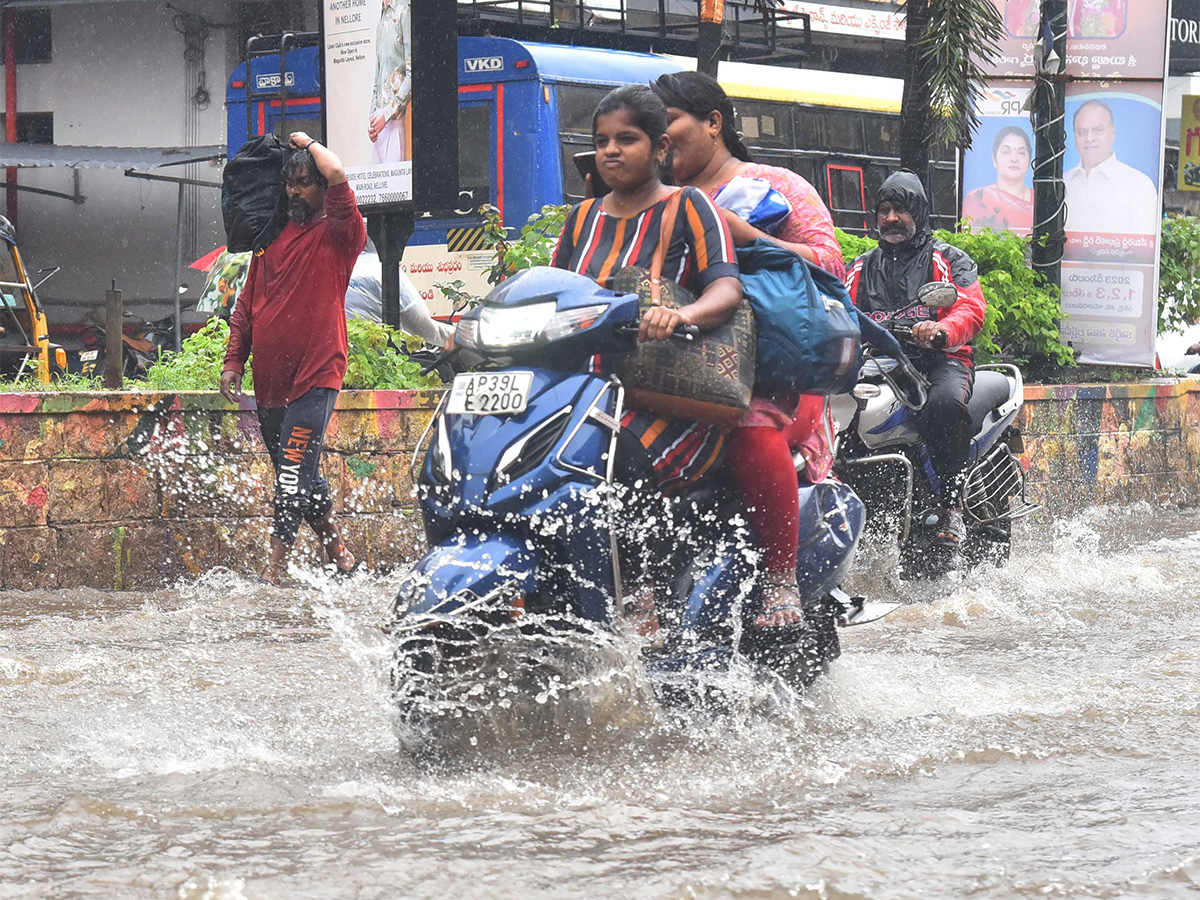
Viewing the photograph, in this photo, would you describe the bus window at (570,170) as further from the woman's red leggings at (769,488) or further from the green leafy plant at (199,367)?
the woman's red leggings at (769,488)

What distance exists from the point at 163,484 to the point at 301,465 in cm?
84

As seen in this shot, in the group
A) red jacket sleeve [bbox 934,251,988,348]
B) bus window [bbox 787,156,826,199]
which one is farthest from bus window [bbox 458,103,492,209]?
red jacket sleeve [bbox 934,251,988,348]

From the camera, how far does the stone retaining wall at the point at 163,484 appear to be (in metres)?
7.02

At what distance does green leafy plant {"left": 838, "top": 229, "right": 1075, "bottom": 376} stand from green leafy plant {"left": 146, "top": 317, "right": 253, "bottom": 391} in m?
4.55

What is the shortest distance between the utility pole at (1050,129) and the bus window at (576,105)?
166 inches

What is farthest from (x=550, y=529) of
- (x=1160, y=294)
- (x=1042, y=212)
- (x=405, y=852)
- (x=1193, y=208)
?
(x=1193, y=208)

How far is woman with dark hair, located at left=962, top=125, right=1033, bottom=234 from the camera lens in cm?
1334

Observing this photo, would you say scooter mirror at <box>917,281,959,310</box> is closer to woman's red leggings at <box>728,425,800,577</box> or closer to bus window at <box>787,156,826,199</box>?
woman's red leggings at <box>728,425,800,577</box>

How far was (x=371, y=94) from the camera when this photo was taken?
954 cm

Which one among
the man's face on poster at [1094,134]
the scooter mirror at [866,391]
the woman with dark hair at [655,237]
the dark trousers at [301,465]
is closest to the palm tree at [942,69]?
the man's face on poster at [1094,134]

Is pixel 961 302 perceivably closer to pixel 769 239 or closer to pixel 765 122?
pixel 769 239

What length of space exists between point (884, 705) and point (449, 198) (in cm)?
498

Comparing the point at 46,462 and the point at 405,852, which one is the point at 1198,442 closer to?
the point at 46,462

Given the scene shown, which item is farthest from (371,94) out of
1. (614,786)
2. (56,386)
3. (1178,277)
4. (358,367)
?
(1178,277)
